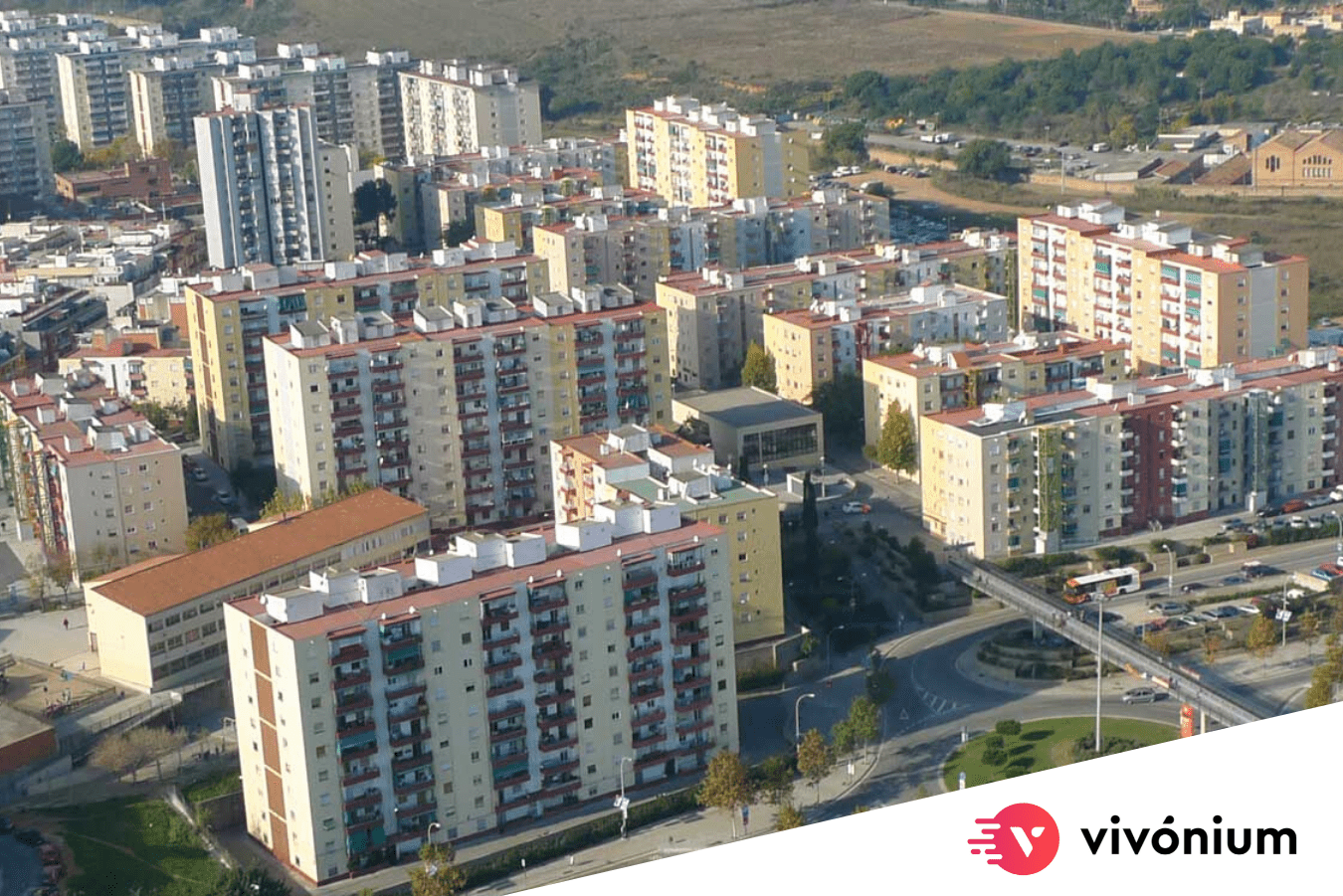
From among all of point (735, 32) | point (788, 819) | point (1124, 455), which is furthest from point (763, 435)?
point (735, 32)

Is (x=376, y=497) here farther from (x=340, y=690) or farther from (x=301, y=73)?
(x=301, y=73)

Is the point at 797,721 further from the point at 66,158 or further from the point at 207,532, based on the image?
the point at 66,158

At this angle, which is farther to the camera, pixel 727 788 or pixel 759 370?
pixel 759 370

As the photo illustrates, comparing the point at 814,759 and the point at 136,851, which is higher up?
the point at 814,759

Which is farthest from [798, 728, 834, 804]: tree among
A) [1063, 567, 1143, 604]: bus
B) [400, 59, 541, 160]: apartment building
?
[400, 59, 541, 160]: apartment building

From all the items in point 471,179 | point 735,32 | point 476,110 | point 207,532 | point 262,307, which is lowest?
point 207,532

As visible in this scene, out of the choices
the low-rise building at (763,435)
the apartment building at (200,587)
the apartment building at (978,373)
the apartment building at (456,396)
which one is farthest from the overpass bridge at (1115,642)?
the apartment building at (200,587)

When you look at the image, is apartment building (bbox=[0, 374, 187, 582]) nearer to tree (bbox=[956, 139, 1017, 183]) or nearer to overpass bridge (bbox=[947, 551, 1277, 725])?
overpass bridge (bbox=[947, 551, 1277, 725])

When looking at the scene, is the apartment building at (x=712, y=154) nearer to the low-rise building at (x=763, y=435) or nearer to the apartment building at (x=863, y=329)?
the apartment building at (x=863, y=329)
